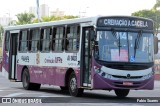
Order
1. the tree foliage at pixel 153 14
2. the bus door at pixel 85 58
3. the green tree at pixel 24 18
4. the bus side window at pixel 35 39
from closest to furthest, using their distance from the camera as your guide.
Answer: the bus door at pixel 85 58 → the bus side window at pixel 35 39 → the green tree at pixel 24 18 → the tree foliage at pixel 153 14

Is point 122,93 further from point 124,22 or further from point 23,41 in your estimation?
point 23,41

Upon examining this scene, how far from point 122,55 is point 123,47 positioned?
0.93 ft

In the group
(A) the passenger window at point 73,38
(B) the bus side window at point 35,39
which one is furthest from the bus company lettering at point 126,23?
(B) the bus side window at point 35,39

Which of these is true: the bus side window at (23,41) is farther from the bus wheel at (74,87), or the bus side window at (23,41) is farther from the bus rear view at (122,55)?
the bus rear view at (122,55)

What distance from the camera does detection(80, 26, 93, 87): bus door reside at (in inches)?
757

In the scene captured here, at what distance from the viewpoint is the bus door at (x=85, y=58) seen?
19.2 m

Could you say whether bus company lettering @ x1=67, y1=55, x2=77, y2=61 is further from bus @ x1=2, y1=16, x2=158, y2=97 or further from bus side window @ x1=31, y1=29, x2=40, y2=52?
bus side window @ x1=31, y1=29, x2=40, y2=52

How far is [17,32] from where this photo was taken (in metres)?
26.4

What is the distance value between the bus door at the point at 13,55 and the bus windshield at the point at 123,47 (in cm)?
862

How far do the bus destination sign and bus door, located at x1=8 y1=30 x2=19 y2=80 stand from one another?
846 centimetres

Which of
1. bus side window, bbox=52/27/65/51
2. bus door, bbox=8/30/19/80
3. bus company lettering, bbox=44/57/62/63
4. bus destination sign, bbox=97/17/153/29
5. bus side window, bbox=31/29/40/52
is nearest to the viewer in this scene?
bus destination sign, bbox=97/17/153/29

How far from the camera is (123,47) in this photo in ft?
62.1

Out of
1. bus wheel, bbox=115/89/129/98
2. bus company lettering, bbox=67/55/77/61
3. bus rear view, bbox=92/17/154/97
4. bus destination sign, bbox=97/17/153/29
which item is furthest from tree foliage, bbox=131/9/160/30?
bus rear view, bbox=92/17/154/97

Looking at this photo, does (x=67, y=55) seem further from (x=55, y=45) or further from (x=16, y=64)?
(x=16, y=64)
